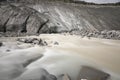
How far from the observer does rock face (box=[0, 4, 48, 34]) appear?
8.75 meters

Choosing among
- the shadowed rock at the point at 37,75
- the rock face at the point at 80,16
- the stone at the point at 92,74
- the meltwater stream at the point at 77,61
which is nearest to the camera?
the shadowed rock at the point at 37,75

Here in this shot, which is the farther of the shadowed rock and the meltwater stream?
the meltwater stream

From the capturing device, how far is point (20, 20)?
901 centimetres

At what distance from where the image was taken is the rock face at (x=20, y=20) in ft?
28.7

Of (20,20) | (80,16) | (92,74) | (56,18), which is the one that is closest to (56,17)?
(56,18)

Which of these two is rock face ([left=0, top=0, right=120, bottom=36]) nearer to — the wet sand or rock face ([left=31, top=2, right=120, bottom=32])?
rock face ([left=31, top=2, right=120, bottom=32])

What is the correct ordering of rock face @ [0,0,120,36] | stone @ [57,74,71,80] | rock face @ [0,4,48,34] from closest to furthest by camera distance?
stone @ [57,74,71,80] → rock face @ [0,4,48,34] → rock face @ [0,0,120,36]

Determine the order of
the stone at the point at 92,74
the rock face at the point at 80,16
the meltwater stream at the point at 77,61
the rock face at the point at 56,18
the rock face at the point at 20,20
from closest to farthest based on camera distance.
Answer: the stone at the point at 92,74
the meltwater stream at the point at 77,61
the rock face at the point at 20,20
the rock face at the point at 56,18
the rock face at the point at 80,16

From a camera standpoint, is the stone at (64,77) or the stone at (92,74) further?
the stone at (92,74)

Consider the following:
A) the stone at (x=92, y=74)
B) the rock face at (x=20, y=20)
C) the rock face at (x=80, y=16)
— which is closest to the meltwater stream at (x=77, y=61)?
the stone at (x=92, y=74)

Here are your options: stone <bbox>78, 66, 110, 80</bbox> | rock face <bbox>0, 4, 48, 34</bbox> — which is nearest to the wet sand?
stone <bbox>78, 66, 110, 80</bbox>

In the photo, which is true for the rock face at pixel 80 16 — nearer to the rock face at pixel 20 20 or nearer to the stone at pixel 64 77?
the rock face at pixel 20 20

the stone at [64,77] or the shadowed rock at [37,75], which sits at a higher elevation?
the shadowed rock at [37,75]

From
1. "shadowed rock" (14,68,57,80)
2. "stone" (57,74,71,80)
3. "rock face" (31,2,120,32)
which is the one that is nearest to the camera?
"shadowed rock" (14,68,57,80)
